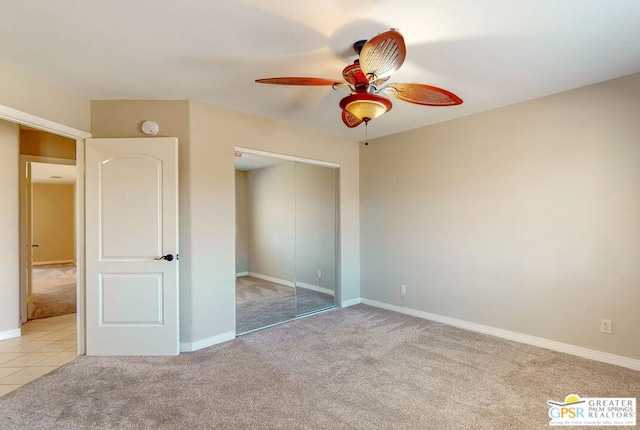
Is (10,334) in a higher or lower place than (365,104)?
lower

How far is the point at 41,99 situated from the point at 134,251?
1469 mm

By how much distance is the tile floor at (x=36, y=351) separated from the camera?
2.64m

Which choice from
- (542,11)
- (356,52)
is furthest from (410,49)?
(542,11)

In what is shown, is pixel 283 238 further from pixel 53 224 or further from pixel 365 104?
pixel 53 224

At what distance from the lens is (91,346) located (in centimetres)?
302

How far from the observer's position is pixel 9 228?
3605 mm

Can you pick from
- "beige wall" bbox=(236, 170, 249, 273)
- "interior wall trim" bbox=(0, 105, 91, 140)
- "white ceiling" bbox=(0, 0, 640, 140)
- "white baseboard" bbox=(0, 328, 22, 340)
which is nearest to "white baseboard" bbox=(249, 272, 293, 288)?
"beige wall" bbox=(236, 170, 249, 273)

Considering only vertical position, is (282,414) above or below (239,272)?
below

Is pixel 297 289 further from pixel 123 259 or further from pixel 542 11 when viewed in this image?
pixel 542 11

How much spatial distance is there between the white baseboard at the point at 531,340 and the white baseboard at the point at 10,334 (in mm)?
4484

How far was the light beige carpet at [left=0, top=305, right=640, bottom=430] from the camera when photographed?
6.79 ft

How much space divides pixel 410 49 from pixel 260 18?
105cm

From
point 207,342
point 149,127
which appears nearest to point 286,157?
point 149,127

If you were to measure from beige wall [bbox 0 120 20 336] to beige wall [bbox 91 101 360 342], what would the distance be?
1.37m
